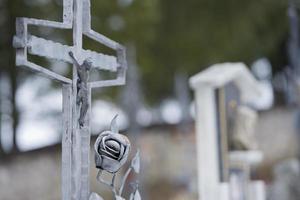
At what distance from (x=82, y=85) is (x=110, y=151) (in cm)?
41

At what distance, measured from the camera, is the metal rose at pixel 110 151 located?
3340 mm

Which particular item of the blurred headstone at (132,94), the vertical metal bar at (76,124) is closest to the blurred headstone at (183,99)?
the blurred headstone at (132,94)

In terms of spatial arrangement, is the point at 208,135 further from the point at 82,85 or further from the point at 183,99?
the point at 183,99

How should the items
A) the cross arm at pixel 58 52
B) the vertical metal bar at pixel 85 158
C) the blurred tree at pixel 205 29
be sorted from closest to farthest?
the cross arm at pixel 58 52 < the vertical metal bar at pixel 85 158 < the blurred tree at pixel 205 29

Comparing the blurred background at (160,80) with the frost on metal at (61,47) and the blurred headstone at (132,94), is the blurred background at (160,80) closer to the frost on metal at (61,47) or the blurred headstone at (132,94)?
the blurred headstone at (132,94)

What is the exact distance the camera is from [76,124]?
3398 mm

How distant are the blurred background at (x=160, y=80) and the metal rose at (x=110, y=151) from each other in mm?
5901

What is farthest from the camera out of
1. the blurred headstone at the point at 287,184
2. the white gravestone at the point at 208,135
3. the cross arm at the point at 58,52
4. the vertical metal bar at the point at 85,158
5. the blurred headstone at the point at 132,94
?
the blurred headstone at the point at 132,94

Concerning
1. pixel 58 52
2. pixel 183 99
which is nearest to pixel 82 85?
pixel 58 52

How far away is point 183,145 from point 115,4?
157 inches

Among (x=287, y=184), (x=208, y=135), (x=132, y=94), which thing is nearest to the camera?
(x=208, y=135)

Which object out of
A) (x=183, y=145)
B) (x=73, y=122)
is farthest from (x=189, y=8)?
(x=73, y=122)

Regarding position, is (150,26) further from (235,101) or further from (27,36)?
(27,36)

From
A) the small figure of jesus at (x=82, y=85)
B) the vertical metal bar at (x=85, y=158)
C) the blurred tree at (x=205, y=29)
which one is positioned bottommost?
the vertical metal bar at (x=85, y=158)
